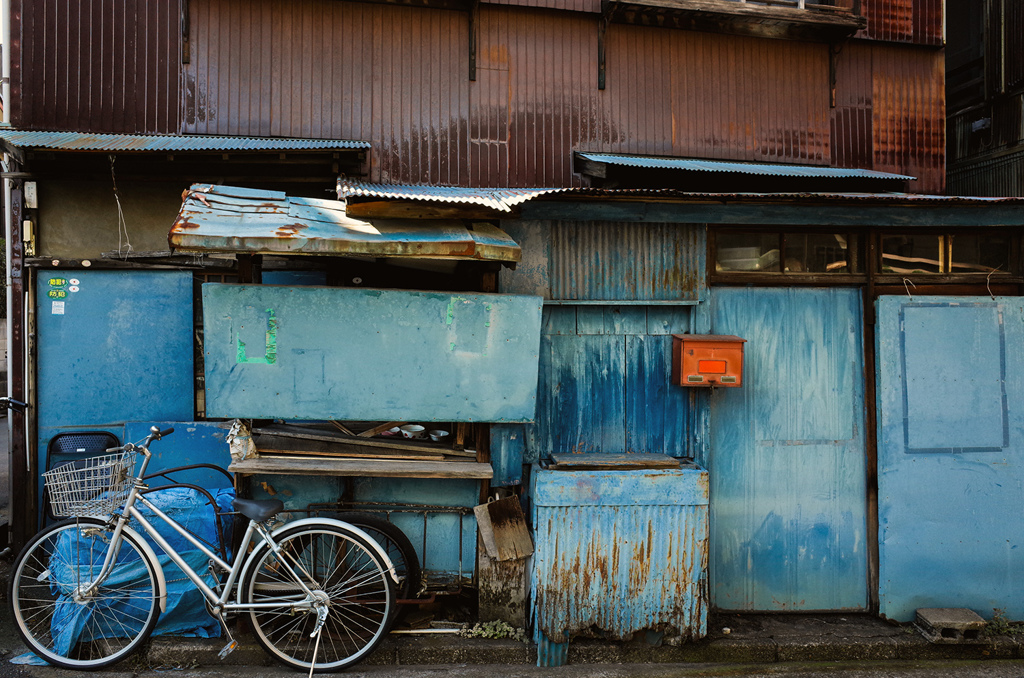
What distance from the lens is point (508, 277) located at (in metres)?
4.68

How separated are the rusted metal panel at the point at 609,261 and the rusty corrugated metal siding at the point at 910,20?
17.1 feet

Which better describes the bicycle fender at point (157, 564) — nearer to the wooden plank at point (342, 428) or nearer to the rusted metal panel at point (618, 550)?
the wooden plank at point (342, 428)

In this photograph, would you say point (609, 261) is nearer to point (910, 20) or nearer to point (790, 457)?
point (790, 457)

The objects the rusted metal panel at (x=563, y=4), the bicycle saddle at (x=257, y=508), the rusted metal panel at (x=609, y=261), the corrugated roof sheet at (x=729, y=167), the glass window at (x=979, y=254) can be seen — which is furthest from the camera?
the rusted metal panel at (x=563, y=4)

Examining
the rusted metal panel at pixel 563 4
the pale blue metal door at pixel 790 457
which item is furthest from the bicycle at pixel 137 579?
the rusted metal panel at pixel 563 4

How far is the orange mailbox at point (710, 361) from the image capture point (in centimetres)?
454

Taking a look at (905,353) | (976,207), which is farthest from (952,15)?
(905,353)

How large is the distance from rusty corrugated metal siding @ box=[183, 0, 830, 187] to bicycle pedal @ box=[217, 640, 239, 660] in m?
4.65

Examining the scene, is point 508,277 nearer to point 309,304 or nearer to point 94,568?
point 309,304

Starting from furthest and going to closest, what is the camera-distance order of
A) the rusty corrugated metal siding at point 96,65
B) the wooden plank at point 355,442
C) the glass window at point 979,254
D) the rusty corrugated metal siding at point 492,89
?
1. the rusty corrugated metal siding at point 492,89
2. the rusty corrugated metal siding at point 96,65
3. the glass window at point 979,254
4. the wooden plank at point 355,442

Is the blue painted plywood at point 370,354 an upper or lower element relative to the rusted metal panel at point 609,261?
lower

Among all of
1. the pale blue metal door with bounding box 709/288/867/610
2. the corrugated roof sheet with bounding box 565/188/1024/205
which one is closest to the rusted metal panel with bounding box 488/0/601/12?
the corrugated roof sheet with bounding box 565/188/1024/205

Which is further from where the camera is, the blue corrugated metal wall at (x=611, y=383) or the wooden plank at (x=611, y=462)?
the blue corrugated metal wall at (x=611, y=383)

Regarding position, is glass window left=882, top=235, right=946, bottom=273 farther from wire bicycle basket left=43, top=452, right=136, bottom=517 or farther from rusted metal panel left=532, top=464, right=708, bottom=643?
wire bicycle basket left=43, top=452, right=136, bottom=517
